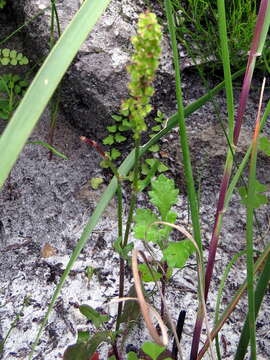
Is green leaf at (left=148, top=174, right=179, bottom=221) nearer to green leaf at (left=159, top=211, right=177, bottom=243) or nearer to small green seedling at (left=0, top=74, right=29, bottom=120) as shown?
green leaf at (left=159, top=211, right=177, bottom=243)

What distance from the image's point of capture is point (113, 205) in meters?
1.50

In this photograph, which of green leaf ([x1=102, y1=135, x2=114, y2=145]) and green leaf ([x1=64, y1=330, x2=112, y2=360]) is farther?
green leaf ([x1=102, y1=135, x2=114, y2=145])

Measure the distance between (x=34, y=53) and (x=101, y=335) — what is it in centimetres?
108

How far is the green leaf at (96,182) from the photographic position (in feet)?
4.94

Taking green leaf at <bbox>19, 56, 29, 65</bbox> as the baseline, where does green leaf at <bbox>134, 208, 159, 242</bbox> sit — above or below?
below

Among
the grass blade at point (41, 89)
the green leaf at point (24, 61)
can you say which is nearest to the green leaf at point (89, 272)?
the green leaf at point (24, 61)

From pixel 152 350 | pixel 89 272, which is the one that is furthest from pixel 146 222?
pixel 89 272

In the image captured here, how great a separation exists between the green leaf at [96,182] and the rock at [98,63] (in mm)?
171

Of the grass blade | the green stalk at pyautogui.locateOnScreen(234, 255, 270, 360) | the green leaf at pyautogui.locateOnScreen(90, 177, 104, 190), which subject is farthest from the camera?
the green leaf at pyautogui.locateOnScreen(90, 177, 104, 190)

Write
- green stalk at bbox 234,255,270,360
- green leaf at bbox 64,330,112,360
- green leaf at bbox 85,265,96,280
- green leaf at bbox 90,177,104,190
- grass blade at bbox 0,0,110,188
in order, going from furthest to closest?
green leaf at bbox 90,177,104,190 → green leaf at bbox 85,265,96,280 → green leaf at bbox 64,330,112,360 → green stalk at bbox 234,255,270,360 → grass blade at bbox 0,0,110,188

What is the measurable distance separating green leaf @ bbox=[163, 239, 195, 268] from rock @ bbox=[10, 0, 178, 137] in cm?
74

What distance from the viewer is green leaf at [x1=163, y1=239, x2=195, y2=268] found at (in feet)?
2.99

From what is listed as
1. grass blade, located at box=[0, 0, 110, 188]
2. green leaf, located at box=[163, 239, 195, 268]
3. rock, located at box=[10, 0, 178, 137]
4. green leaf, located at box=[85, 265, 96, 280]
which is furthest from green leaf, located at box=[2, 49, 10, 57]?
grass blade, located at box=[0, 0, 110, 188]

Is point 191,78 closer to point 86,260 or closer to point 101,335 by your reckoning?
point 86,260
